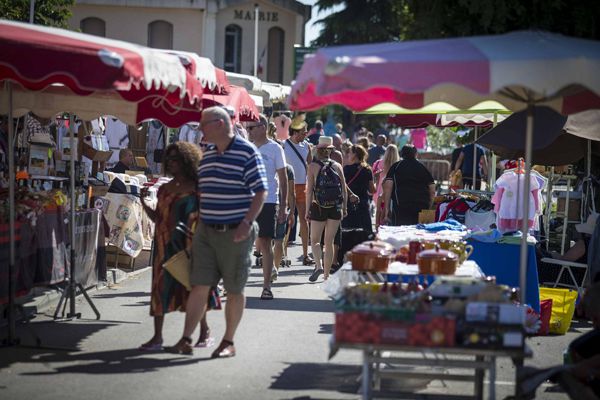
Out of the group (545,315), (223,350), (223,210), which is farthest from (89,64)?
(545,315)

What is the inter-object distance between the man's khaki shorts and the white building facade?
3908 cm

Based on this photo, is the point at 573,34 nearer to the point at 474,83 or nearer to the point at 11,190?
the point at 474,83

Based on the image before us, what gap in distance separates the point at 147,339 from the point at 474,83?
457 cm

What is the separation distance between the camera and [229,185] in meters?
8.63

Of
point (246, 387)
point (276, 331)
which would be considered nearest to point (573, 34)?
point (276, 331)

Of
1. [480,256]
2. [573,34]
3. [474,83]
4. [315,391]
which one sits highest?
[573,34]

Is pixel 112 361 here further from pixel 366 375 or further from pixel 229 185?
pixel 366 375

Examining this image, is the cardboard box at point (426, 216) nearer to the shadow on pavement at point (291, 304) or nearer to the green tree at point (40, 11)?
the shadow on pavement at point (291, 304)

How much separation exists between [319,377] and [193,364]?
3.48 feet

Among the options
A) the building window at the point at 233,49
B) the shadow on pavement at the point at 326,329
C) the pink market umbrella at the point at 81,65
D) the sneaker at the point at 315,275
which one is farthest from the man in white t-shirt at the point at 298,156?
the building window at the point at 233,49

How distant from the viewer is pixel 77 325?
1028 cm

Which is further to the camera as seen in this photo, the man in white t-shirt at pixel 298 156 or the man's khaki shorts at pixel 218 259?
the man in white t-shirt at pixel 298 156

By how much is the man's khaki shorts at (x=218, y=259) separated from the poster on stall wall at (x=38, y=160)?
5982 millimetres

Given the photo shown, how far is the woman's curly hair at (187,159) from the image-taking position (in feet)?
29.8
